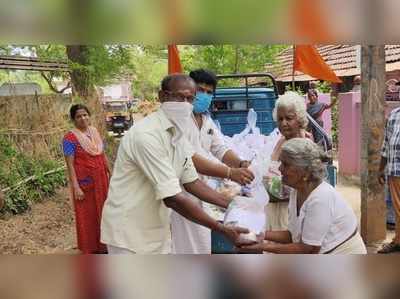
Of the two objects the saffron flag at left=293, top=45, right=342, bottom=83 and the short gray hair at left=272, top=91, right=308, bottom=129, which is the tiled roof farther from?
the short gray hair at left=272, top=91, right=308, bottom=129

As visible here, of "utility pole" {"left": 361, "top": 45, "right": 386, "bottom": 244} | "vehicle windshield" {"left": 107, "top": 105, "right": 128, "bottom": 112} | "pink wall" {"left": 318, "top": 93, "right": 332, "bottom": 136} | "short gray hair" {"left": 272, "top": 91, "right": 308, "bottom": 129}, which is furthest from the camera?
"pink wall" {"left": 318, "top": 93, "right": 332, "bottom": 136}

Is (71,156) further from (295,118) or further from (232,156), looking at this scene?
(295,118)

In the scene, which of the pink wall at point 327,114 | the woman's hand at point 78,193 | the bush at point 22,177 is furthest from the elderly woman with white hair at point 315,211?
the pink wall at point 327,114

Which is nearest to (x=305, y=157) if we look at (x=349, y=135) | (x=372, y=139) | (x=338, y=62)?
(x=372, y=139)

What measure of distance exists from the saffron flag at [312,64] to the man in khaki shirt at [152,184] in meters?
2.01

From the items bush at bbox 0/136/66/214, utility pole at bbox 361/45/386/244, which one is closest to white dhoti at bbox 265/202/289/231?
utility pole at bbox 361/45/386/244

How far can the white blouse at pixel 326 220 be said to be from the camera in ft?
4.94

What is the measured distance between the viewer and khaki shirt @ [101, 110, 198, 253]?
1496 millimetres

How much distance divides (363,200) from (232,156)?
1.12m

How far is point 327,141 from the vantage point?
3.03m

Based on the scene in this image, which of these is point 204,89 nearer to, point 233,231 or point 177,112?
point 177,112

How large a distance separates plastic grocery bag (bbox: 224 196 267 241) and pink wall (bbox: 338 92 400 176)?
3.55 meters

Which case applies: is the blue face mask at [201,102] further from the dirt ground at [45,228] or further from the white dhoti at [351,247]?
the dirt ground at [45,228]

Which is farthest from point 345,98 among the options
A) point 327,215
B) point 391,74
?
point 327,215
